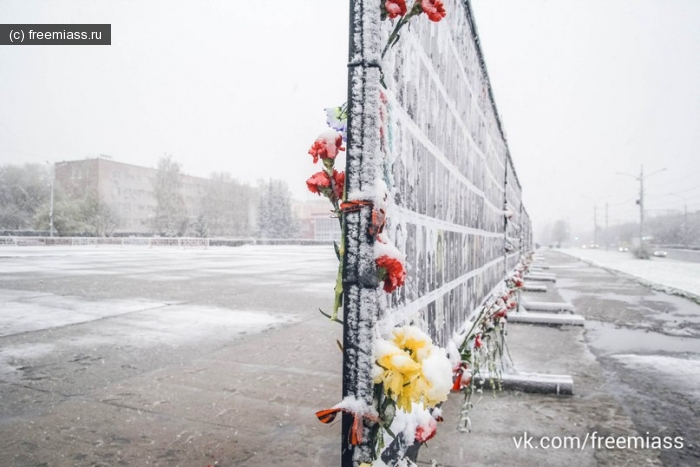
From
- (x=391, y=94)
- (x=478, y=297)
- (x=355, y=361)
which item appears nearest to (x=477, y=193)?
(x=478, y=297)

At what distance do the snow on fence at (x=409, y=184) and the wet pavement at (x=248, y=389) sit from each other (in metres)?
0.86

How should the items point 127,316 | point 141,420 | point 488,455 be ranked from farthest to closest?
point 127,316 → point 141,420 → point 488,455

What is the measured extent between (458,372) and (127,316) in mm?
5416

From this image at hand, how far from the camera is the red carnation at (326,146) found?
166cm

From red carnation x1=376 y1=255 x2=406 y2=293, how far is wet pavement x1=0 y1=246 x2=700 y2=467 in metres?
1.40

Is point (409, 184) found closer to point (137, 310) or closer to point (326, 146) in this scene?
point (326, 146)

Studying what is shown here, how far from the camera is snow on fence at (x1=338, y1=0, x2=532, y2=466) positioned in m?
1.49

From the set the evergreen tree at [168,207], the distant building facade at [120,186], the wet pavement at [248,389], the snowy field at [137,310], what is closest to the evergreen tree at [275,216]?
the distant building facade at [120,186]

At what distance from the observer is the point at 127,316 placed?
257 inches

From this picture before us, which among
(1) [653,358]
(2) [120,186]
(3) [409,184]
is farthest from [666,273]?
(2) [120,186]

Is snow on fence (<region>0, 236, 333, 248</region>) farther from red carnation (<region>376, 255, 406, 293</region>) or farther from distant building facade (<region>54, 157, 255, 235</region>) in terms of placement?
red carnation (<region>376, 255, 406, 293</region>)

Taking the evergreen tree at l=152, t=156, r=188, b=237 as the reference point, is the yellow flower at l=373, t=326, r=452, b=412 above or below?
below

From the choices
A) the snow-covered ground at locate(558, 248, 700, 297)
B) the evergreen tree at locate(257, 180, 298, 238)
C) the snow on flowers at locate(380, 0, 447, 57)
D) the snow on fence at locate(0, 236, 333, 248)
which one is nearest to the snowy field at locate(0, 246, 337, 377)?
the snow on flowers at locate(380, 0, 447, 57)

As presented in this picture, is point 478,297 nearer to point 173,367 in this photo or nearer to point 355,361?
point 173,367
